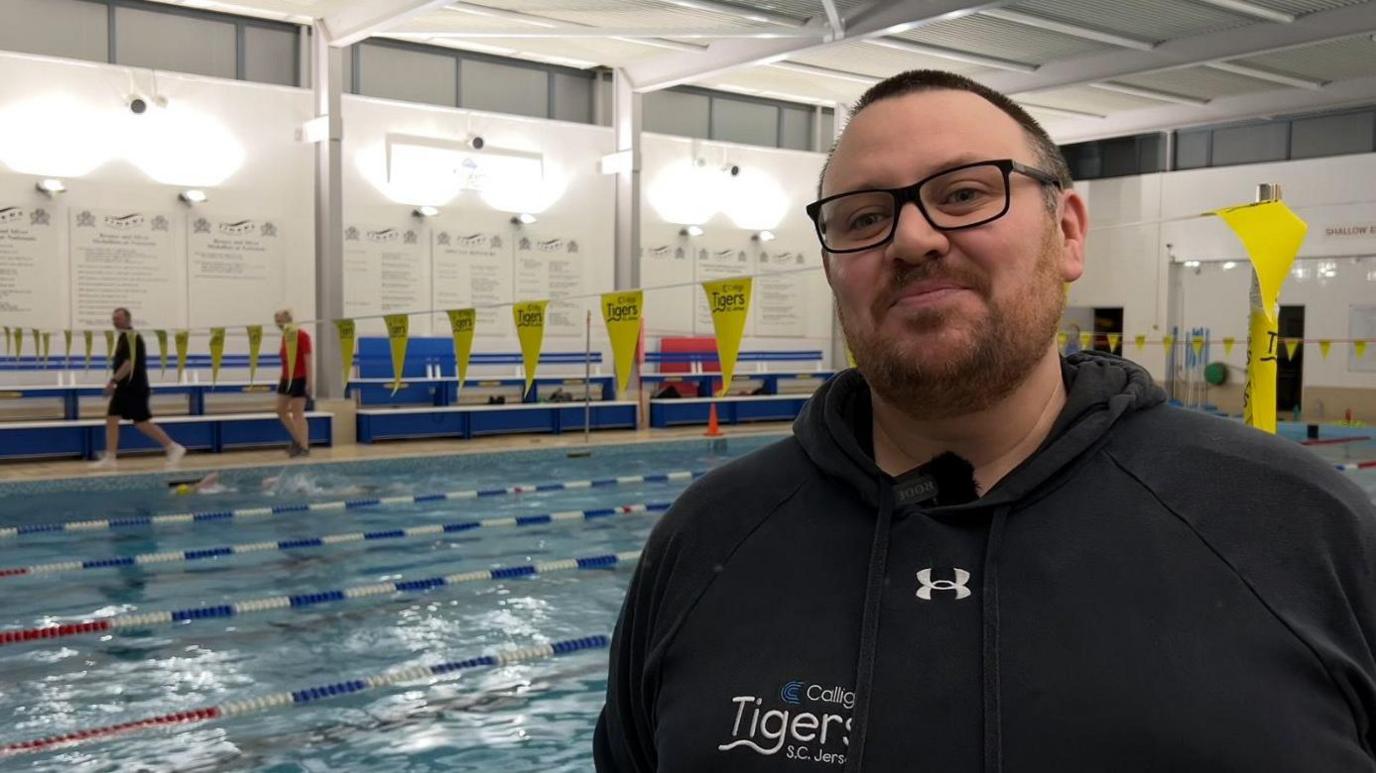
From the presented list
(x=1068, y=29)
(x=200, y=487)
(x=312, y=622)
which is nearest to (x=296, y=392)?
(x=200, y=487)

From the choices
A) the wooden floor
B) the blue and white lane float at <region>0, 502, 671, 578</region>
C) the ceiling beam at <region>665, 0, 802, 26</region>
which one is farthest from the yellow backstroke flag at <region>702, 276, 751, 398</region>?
the wooden floor

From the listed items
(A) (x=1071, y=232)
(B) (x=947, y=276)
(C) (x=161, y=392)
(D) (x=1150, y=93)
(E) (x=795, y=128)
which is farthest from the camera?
(E) (x=795, y=128)

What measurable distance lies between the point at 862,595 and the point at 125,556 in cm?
808

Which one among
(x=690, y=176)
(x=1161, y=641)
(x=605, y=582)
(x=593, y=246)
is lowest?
(x=605, y=582)

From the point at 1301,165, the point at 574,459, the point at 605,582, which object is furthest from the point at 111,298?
the point at 1301,165

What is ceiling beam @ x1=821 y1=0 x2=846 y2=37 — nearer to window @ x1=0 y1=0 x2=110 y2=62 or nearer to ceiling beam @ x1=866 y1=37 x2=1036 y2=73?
ceiling beam @ x1=866 y1=37 x2=1036 y2=73

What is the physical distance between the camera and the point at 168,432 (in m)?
12.8

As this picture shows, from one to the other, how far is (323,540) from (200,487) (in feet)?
9.29

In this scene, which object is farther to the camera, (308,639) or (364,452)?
(364,452)

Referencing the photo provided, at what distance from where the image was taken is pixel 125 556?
820 centimetres

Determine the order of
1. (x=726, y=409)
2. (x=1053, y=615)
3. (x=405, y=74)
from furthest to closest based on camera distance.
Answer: (x=726, y=409) < (x=405, y=74) < (x=1053, y=615)

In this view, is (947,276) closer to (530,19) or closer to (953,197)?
(953,197)

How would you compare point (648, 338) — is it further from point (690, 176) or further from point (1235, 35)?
point (1235, 35)

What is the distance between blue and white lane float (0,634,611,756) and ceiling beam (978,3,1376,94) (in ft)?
34.9
